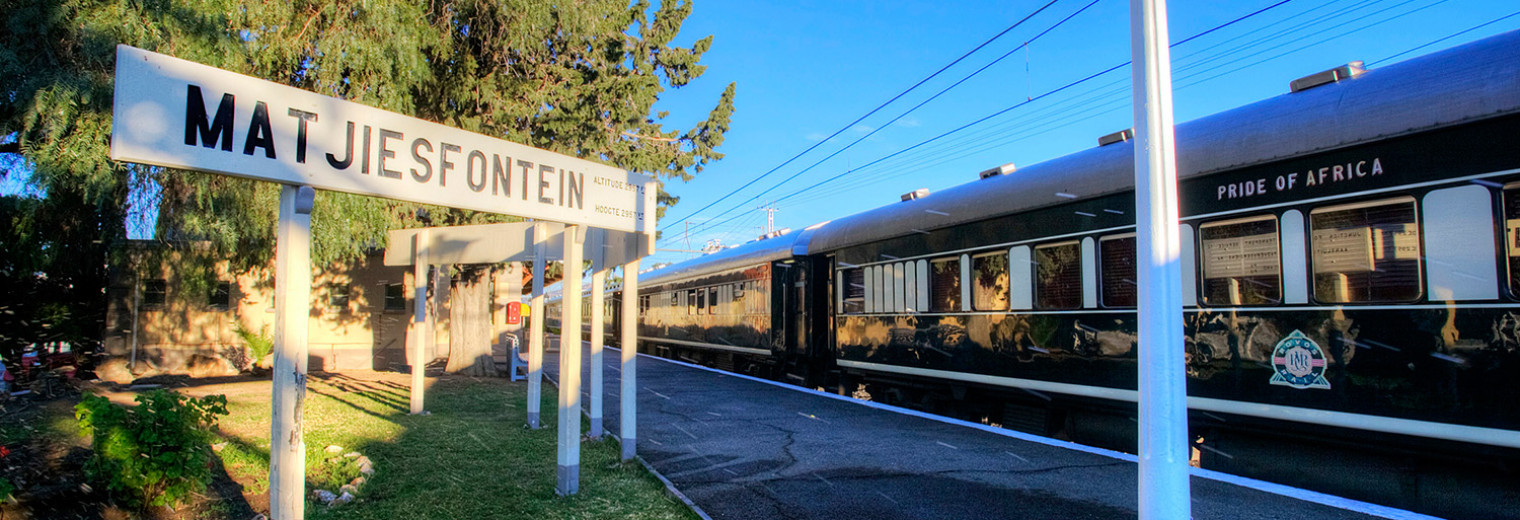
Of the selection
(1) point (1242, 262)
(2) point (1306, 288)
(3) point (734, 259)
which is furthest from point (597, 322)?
(3) point (734, 259)

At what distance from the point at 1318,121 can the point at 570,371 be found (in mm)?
5806

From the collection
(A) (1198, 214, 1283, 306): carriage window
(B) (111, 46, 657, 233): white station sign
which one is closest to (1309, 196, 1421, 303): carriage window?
(A) (1198, 214, 1283, 306): carriage window

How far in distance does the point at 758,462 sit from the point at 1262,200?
4.56 m

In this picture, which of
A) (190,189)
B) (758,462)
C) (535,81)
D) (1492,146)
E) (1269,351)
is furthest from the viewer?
(535,81)

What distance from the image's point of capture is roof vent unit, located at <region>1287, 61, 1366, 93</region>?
19.6ft

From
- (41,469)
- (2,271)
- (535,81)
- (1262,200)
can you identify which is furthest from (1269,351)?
(2,271)

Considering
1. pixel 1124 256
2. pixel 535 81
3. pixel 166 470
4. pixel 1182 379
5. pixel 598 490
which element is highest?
pixel 535 81

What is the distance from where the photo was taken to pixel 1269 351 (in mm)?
5945

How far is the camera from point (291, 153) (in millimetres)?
4070

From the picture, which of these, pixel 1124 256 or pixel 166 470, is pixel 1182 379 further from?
pixel 166 470

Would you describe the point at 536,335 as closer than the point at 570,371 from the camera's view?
No

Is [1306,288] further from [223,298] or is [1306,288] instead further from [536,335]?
[223,298]

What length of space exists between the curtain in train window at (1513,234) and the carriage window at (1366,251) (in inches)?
18.1

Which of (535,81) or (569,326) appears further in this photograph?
(535,81)
